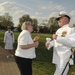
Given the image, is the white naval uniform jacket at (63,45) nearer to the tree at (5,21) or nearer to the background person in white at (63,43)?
the background person in white at (63,43)

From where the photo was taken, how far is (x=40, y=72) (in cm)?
1084

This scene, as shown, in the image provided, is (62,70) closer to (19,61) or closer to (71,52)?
(71,52)

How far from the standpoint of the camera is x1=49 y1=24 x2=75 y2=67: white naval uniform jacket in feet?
17.5

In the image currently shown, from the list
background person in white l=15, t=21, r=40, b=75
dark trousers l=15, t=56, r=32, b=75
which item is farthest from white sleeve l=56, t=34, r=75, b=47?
dark trousers l=15, t=56, r=32, b=75

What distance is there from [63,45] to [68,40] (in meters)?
0.32

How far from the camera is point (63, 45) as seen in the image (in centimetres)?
559

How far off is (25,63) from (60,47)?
999 millimetres

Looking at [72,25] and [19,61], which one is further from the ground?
[72,25]

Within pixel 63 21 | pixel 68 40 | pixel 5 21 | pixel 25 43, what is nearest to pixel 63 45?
pixel 68 40

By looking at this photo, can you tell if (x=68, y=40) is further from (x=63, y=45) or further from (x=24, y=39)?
(x=24, y=39)

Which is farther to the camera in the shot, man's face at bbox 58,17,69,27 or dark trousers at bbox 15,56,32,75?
dark trousers at bbox 15,56,32,75

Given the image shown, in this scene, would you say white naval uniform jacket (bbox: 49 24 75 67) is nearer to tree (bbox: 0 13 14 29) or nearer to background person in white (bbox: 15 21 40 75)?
background person in white (bbox: 15 21 40 75)

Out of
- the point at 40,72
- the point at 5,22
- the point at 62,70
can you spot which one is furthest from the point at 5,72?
the point at 5,22

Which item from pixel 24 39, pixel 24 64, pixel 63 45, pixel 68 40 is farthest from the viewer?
pixel 24 64
